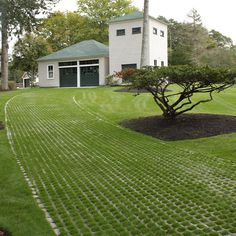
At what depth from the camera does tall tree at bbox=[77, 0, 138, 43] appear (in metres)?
56.0

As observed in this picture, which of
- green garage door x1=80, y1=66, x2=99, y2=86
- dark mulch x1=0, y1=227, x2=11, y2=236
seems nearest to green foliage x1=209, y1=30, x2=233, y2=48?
green garage door x1=80, y1=66, x2=99, y2=86

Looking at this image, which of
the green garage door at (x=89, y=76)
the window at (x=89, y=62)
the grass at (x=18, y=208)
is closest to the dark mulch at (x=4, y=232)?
the grass at (x=18, y=208)

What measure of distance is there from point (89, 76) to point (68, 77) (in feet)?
8.27

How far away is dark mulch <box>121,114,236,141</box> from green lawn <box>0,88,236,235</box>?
533mm

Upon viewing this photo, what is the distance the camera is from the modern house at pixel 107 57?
32.0m

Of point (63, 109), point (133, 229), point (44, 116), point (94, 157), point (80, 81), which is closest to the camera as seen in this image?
point (133, 229)

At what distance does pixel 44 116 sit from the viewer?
49.6ft

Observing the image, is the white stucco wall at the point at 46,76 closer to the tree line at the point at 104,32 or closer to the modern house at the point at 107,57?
the modern house at the point at 107,57

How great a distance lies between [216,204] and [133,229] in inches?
54.1

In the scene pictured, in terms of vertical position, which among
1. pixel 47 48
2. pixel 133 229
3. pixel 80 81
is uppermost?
pixel 47 48

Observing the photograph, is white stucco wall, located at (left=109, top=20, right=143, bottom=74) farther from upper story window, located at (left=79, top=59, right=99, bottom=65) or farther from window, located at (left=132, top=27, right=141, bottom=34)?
upper story window, located at (left=79, top=59, right=99, bottom=65)

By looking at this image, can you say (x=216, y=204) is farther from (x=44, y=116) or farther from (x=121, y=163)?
(x=44, y=116)

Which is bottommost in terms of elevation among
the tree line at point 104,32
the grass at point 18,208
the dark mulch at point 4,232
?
the dark mulch at point 4,232

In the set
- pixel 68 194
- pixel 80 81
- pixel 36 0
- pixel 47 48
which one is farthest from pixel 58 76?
pixel 68 194
